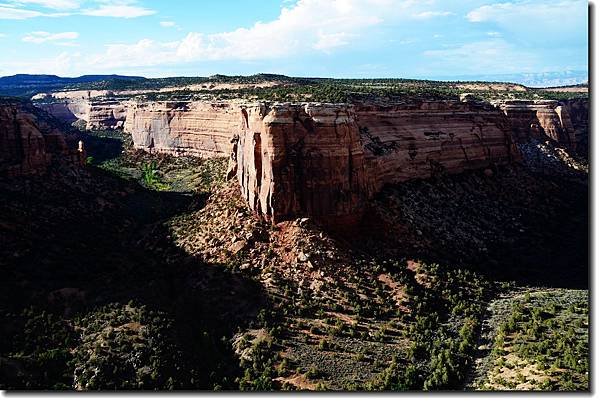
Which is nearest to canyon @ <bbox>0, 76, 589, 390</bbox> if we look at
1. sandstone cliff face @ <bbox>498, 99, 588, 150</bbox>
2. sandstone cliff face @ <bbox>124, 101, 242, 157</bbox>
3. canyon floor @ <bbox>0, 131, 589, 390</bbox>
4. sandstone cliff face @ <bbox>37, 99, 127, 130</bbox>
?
canyon floor @ <bbox>0, 131, 589, 390</bbox>

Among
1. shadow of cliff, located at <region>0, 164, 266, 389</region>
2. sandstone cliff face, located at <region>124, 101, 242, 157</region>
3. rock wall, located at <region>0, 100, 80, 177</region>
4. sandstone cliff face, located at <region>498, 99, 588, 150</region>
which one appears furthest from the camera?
sandstone cliff face, located at <region>498, 99, 588, 150</region>

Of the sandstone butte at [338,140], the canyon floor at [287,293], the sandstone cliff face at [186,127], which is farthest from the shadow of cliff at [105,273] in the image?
the sandstone cliff face at [186,127]

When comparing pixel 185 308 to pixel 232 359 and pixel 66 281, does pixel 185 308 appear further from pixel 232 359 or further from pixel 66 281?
pixel 66 281

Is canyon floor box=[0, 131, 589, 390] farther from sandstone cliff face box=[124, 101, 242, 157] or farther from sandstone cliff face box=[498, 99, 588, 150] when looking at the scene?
sandstone cliff face box=[498, 99, 588, 150]

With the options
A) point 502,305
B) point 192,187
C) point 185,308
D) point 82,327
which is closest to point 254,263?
point 185,308

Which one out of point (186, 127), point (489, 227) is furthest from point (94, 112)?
point (489, 227)
